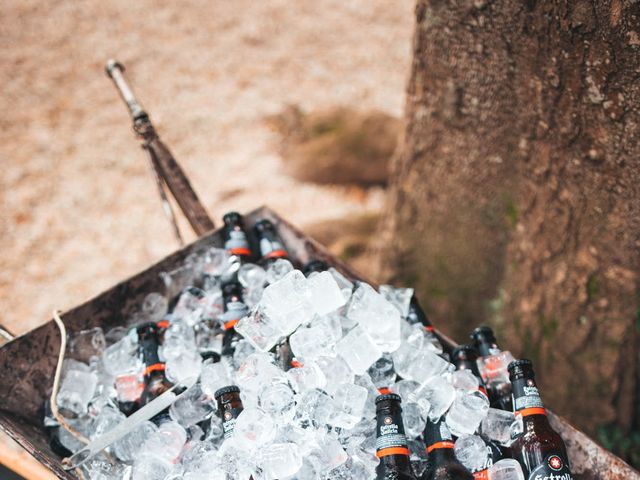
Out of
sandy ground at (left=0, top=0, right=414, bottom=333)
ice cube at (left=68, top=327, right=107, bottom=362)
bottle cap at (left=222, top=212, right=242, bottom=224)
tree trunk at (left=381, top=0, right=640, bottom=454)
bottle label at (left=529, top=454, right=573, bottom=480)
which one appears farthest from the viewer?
sandy ground at (left=0, top=0, right=414, bottom=333)

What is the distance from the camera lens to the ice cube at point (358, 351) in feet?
6.48

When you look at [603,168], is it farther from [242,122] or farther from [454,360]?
[242,122]

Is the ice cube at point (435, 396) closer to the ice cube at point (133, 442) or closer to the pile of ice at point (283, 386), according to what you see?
the pile of ice at point (283, 386)

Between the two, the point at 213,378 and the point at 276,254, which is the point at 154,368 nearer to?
the point at 213,378

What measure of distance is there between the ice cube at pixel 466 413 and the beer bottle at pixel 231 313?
2.64 ft

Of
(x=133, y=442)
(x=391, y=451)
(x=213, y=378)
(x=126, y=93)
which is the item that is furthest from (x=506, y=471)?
(x=126, y=93)

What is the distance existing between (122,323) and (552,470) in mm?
1651

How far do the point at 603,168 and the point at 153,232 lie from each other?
3218 millimetres

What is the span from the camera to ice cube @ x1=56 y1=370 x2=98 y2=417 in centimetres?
212

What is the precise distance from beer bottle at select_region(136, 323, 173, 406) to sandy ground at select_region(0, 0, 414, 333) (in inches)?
83.3

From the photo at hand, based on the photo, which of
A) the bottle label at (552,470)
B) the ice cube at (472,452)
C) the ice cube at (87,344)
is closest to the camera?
the bottle label at (552,470)

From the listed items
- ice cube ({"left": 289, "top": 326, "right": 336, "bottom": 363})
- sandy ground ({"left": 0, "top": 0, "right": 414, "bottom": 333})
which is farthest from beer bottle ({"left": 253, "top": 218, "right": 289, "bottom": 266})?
sandy ground ({"left": 0, "top": 0, "right": 414, "bottom": 333})

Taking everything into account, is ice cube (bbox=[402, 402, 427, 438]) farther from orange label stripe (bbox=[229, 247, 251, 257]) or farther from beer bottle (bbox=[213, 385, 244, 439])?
orange label stripe (bbox=[229, 247, 251, 257])

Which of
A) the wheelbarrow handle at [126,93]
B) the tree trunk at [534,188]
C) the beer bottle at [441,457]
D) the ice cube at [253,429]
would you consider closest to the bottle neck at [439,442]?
the beer bottle at [441,457]
